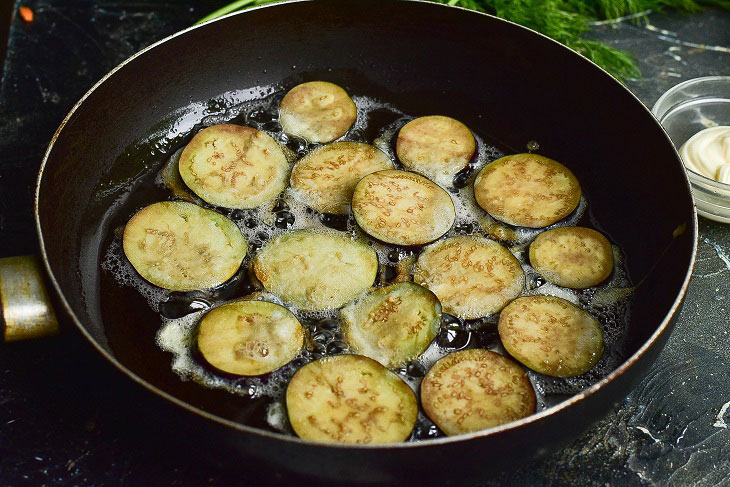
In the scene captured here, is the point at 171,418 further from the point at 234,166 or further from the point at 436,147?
the point at 436,147

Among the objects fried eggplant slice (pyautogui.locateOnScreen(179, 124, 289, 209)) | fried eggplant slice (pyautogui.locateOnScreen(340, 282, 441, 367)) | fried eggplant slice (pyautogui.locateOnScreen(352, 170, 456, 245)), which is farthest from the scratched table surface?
fried eggplant slice (pyautogui.locateOnScreen(352, 170, 456, 245))

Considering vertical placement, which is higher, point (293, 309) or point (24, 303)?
point (24, 303)

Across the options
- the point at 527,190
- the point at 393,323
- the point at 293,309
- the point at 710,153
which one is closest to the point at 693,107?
the point at 710,153

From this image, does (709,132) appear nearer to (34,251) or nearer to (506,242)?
(506,242)

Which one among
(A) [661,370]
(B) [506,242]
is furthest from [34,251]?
(A) [661,370]

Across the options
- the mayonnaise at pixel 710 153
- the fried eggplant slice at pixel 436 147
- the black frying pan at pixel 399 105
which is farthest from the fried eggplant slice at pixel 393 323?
the mayonnaise at pixel 710 153

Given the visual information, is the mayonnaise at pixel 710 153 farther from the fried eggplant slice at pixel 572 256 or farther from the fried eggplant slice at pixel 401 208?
the fried eggplant slice at pixel 401 208
